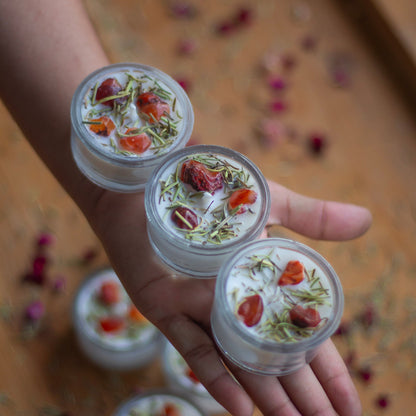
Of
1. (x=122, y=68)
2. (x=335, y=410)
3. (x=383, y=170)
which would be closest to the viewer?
(x=335, y=410)

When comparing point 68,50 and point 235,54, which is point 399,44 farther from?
point 68,50

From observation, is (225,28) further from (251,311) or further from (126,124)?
(251,311)

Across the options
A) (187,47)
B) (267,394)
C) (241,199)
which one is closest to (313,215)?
(241,199)

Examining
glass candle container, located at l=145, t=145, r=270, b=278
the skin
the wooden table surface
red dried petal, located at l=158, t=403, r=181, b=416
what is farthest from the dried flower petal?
red dried petal, located at l=158, t=403, r=181, b=416

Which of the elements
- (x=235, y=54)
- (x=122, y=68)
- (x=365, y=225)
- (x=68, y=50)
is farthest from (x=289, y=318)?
(x=235, y=54)

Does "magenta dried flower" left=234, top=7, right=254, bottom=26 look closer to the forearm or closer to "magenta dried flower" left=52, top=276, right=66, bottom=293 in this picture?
the forearm
